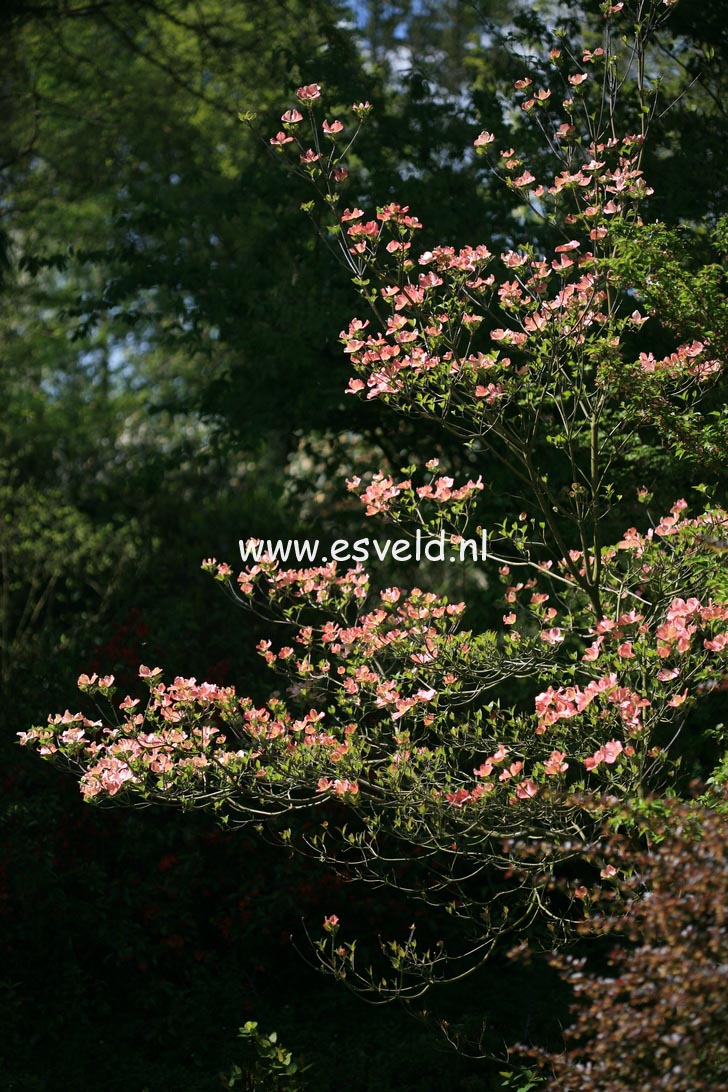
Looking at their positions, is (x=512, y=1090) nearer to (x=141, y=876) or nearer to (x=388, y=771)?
(x=388, y=771)

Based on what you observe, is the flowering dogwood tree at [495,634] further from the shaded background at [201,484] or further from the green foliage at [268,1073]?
the shaded background at [201,484]

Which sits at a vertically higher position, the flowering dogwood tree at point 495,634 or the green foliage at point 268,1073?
the flowering dogwood tree at point 495,634

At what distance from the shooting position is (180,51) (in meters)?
11.9

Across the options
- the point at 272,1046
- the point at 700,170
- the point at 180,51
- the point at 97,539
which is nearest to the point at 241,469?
the point at 97,539

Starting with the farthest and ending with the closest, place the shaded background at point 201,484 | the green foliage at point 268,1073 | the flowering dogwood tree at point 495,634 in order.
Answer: the shaded background at point 201,484
the green foliage at point 268,1073
the flowering dogwood tree at point 495,634

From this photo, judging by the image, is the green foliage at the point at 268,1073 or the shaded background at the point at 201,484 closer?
the green foliage at the point at 268,1073

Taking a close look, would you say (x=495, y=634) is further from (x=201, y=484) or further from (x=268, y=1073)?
(x=201, y=484)

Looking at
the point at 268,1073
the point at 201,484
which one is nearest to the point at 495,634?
the point at 268,1073

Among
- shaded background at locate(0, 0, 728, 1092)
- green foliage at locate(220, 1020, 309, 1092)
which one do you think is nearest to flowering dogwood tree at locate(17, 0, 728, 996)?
green foliage at locate(220, 1020, 309, 1092)

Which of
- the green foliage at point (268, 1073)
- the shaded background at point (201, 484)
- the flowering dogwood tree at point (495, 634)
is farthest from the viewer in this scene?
the shaded background at point (201, 484)

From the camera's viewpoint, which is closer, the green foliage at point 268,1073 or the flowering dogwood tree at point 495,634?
the flowering dogwood tree at point 495,634

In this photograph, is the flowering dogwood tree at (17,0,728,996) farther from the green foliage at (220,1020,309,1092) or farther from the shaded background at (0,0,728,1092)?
the shaded background at (0,0,728,1092)

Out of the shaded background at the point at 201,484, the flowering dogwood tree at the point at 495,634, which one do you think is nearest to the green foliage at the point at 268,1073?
the shaded background at the point at 201,484

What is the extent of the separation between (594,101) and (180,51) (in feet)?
22.1
